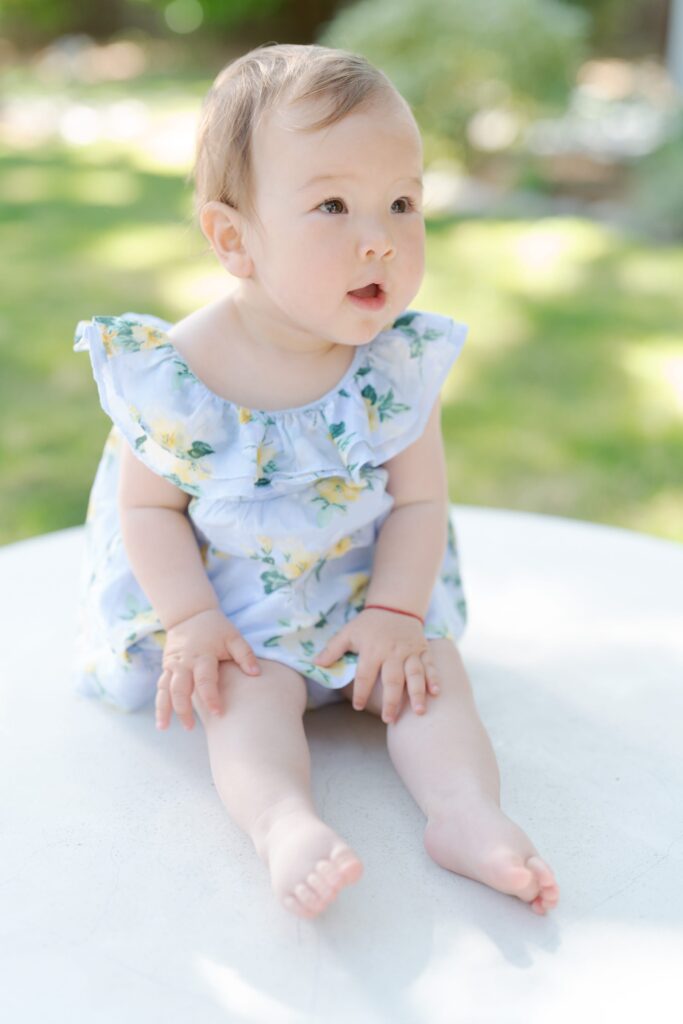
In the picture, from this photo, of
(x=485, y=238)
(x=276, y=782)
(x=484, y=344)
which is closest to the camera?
(x=276, y=782)

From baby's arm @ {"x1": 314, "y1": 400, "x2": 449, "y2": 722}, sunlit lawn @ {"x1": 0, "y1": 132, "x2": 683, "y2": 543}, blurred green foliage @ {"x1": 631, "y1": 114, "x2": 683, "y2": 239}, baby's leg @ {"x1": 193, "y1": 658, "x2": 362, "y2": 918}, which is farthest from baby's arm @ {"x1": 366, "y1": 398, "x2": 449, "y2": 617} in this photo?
blurred green foliage @ {"x1": 631, "y1": 114, "x2": 683, "y2": 239}

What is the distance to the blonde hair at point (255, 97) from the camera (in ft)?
3.45

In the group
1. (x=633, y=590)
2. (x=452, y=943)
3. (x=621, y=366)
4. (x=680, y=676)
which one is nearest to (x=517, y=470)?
(x=621, y=366)

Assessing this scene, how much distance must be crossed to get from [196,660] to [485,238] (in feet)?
9.46

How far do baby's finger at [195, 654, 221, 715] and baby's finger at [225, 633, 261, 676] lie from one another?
0.06 ft

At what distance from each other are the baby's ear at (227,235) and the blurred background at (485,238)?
0.06 metres

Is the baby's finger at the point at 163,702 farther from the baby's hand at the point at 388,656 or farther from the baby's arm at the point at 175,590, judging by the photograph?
the baby's hand at the point at 388,656

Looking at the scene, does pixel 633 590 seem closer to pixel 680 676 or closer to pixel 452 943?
pixel 680 676

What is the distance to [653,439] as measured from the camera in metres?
2.68

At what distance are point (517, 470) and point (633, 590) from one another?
121 centimetres

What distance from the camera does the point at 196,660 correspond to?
1.10 m

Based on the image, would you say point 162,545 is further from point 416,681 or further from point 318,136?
point 318,136

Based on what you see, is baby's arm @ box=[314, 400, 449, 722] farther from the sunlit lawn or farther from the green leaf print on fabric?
the sunlit lawn

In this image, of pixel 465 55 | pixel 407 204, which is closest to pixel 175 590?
pixel 407 204
